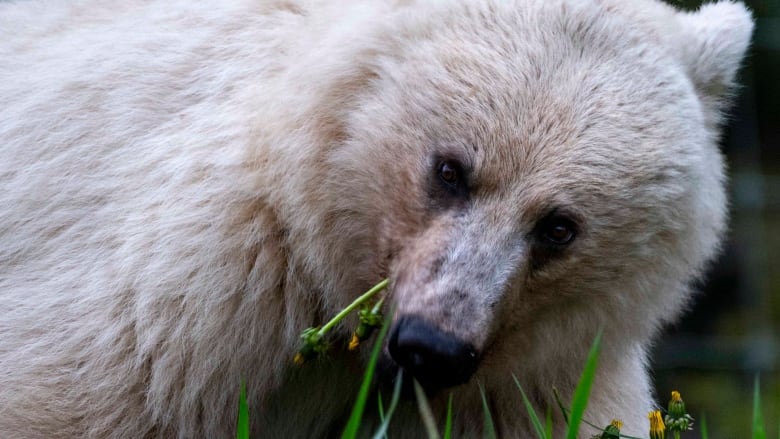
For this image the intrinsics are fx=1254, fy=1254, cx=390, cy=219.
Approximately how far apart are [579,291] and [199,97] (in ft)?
3.98

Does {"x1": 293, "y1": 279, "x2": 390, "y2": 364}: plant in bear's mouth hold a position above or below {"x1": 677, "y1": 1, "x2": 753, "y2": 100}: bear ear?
below

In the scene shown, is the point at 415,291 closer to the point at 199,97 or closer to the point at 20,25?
the point at 199,97

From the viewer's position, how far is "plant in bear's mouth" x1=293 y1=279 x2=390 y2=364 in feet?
10.4

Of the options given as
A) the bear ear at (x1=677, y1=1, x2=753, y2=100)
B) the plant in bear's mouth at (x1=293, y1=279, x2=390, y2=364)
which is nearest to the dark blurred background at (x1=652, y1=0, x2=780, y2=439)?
the bear ear at (x1=677, y1=1, x2=753, y2=100)

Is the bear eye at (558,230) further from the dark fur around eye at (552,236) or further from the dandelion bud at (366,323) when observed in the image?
the dandelion bud at (366,323)

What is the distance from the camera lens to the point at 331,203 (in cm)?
346

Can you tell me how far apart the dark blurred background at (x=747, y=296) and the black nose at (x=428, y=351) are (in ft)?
14.8

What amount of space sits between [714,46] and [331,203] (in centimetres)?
129

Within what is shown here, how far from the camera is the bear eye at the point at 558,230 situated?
3.30 metres

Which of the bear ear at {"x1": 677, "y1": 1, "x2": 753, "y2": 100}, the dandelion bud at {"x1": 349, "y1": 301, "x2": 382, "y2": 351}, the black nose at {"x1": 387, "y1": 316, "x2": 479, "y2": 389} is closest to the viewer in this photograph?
the black nose at {"x1": 387, "y1": 316, "x2": 479, "y2": 389}

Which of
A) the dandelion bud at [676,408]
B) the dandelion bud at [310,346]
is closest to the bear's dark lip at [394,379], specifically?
the dandelion bud at [310,346]

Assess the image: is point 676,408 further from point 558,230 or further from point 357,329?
point 357,329

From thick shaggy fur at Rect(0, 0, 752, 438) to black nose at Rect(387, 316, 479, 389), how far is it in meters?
0.04

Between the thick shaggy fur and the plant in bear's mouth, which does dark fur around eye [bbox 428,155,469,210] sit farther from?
the plant in bear's mouth
